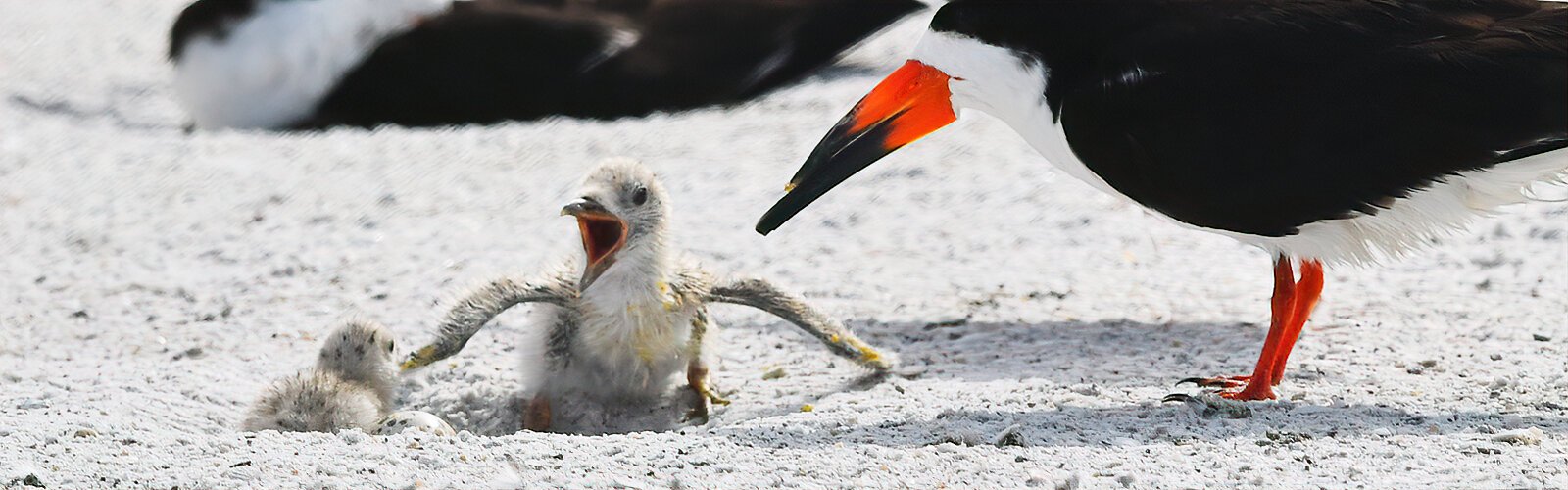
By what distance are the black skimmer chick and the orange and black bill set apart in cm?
37

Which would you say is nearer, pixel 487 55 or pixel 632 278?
pixel 632 278

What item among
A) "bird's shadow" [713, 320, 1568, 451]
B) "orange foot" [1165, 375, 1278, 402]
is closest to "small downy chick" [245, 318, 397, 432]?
"bird's shadow" [713, 320, 1568, 451]

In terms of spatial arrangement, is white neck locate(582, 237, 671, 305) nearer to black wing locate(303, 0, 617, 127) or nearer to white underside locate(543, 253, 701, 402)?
white underside locate(543, 253, 701, 402)

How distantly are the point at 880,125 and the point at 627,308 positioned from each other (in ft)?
2.50

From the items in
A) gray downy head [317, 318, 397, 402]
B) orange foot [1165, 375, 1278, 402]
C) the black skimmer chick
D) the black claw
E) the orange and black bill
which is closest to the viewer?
the black claw

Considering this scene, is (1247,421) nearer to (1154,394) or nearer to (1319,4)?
(1154,394)

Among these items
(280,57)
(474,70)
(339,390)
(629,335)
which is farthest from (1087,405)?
(280,57)

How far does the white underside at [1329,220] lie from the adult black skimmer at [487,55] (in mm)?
3721

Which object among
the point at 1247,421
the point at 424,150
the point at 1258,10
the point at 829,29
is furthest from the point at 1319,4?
the point at 829,29

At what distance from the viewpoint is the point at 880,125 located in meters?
3.94

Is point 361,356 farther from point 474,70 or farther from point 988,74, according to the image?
point 474,70

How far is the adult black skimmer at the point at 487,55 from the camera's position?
7582 millimetres

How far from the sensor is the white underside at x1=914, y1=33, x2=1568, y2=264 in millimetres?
3496

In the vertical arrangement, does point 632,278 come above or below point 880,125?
below
